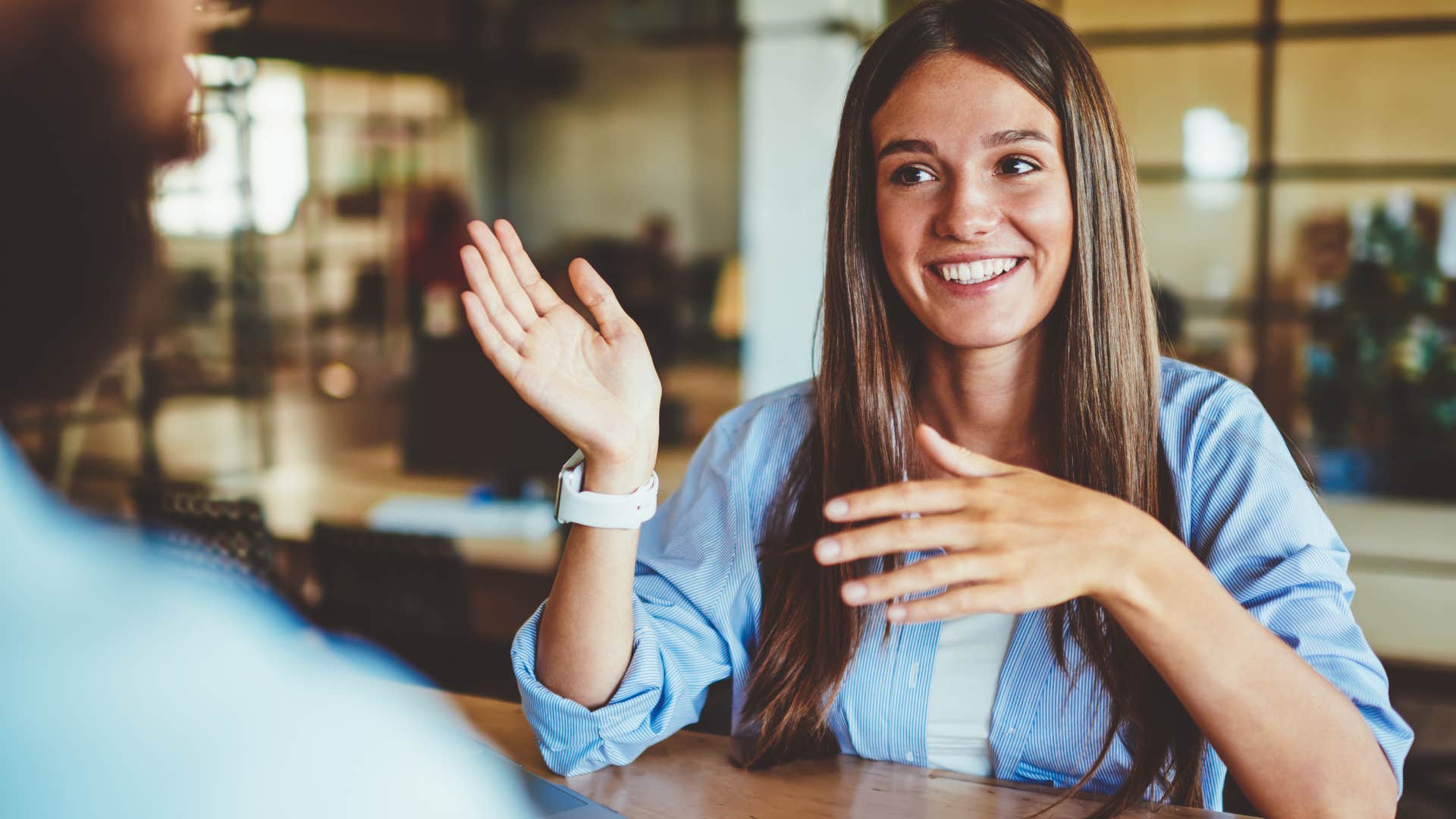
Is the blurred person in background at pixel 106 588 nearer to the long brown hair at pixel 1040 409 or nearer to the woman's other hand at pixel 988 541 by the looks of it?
the woman's other hand at pixel 988 541

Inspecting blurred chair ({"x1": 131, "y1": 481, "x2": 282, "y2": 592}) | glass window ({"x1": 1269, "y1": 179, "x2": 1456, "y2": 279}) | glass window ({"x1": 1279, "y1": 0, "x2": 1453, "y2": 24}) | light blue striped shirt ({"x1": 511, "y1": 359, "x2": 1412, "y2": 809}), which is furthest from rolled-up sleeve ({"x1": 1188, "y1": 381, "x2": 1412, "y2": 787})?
glass window ({"x1": 1279, "y1": 0, "x2": 1453, "y2": 24})

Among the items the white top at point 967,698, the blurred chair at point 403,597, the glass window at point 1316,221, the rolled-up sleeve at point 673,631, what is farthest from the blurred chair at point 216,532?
the glass window at point 1316,221

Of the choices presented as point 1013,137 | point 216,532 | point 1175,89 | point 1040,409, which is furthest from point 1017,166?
point 1175,89

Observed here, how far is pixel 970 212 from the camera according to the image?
128 centimetres

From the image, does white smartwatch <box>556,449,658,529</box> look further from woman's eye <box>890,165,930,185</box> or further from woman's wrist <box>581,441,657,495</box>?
woman's eye <box>890,165,930,185</box>

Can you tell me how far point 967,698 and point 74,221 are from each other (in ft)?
3.63

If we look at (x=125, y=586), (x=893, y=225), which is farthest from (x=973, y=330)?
(x=125, y=586)

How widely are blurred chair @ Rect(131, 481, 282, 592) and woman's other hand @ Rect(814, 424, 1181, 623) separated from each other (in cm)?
182

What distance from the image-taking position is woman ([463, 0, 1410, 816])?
105 centimetres

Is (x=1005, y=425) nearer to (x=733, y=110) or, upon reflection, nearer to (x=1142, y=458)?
(x=1142, y=458)

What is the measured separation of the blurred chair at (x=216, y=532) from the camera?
2.41m

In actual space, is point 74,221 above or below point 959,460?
above

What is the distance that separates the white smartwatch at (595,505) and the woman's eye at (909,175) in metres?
0.49

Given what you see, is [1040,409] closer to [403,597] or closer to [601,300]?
[601,300]
